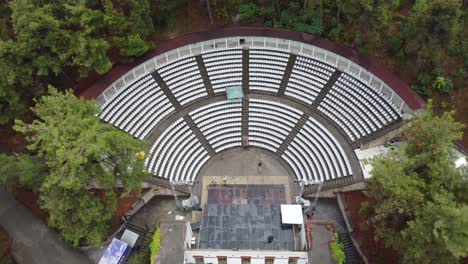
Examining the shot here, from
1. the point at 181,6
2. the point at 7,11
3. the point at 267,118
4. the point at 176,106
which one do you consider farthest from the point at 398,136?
the point at 7,11

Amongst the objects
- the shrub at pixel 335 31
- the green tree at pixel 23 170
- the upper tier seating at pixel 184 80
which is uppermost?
the shrub at pixel 335 31

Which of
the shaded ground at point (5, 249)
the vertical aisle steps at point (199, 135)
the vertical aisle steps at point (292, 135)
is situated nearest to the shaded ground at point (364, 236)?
the vertical aisle steps at point (292, 135)

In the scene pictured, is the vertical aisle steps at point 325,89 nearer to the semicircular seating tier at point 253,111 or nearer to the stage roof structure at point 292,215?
the semicircular seating tier at point 253,111

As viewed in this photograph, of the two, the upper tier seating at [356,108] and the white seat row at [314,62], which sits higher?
the white seat row at [314,62]

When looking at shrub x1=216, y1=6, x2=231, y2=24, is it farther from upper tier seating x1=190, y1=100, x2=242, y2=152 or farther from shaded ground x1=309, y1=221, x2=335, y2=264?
shaded ground x1=309, y1=221, x2=335, y2=264

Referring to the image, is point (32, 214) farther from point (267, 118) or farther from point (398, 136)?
point (398, 136)

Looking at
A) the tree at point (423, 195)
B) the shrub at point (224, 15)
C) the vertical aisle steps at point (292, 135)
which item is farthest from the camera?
the shrub at point (224, 15)

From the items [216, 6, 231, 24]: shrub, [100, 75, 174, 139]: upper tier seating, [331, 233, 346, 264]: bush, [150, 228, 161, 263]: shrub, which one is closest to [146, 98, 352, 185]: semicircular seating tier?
[100, 75, 174, 139]: upper tier seating
